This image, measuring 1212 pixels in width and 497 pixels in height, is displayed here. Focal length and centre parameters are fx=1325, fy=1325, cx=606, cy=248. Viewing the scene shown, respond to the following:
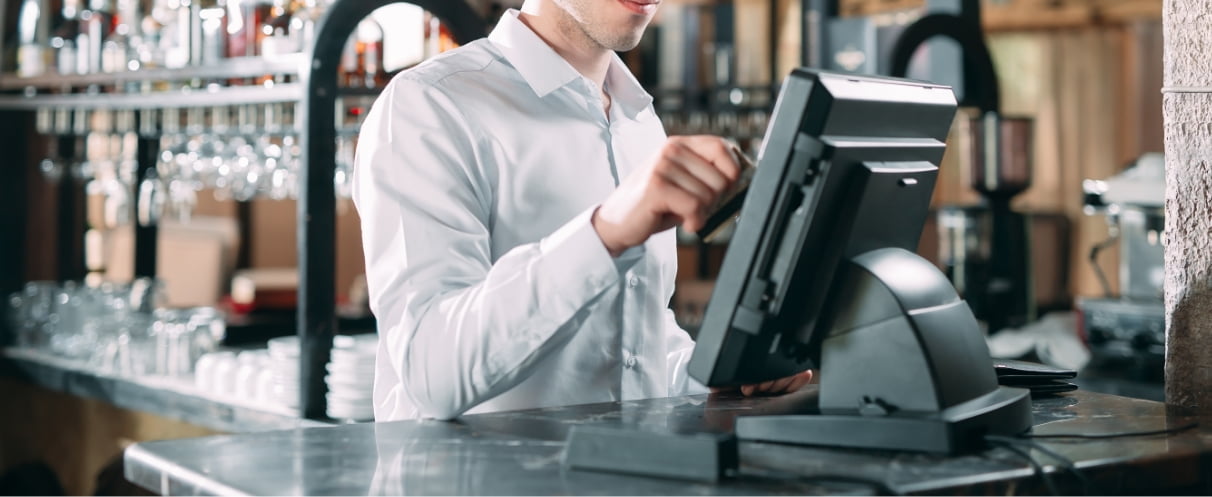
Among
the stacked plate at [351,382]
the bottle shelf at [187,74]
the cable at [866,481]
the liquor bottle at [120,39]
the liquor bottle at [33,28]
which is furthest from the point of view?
the liquor bottle at [33,28]

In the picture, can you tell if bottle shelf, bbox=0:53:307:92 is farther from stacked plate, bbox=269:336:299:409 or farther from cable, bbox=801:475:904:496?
cable, bbox=801:475:904:496

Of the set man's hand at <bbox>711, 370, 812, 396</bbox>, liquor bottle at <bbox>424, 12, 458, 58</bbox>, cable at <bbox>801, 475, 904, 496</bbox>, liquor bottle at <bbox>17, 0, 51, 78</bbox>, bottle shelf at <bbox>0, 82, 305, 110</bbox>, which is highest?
liquor bottle at <bbox>17, 0, 51, 78</bbox>

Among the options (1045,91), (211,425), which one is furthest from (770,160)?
(1045,91)

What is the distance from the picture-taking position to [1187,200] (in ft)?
5.01

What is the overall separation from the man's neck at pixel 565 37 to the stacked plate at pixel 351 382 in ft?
4.49

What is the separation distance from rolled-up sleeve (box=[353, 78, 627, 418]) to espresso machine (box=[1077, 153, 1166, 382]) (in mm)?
2644

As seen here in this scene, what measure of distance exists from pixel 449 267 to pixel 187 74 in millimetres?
2297

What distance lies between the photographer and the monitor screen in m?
1.13

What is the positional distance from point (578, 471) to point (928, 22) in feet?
11.7

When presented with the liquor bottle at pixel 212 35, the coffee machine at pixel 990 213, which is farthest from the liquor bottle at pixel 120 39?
the coffee machine at pixel 990 213

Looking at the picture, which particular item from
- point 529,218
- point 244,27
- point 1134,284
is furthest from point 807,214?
point 1134,284

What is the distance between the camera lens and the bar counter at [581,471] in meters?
1.01

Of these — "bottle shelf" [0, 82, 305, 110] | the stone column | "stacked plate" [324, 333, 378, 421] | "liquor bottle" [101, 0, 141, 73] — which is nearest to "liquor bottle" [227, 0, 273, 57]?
"bottle shelf" [0, 82, 305, 110]

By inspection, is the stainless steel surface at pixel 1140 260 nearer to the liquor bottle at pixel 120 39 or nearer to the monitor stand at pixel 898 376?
the monitor stand at pixel 898 376
